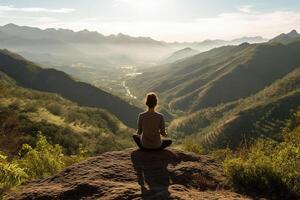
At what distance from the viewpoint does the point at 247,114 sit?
16100cm

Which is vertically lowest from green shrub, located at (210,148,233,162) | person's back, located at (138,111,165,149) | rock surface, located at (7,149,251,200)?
green shrub, located at (210,148,233,162)

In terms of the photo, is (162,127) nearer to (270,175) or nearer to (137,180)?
(137,180)

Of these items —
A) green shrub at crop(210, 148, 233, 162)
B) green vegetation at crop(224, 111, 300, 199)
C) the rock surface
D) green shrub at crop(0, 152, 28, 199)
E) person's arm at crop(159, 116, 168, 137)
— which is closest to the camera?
the rock surface

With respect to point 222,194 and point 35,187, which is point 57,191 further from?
point 222,194

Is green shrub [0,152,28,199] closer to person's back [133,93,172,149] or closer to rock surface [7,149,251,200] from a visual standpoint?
rock surface [7,149,251,200]

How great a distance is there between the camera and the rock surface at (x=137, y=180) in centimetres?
959

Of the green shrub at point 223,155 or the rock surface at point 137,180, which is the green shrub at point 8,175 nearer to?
the rock surface at point 137,180

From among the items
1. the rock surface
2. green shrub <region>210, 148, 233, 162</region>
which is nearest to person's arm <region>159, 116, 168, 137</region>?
the rock surface

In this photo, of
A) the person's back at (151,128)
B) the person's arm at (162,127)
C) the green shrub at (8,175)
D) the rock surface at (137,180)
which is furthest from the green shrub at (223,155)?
the green shrub at (8,175)

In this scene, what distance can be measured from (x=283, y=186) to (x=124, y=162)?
475 cm

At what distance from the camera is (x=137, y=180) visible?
414 inches

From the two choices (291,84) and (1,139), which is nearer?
(1,139)

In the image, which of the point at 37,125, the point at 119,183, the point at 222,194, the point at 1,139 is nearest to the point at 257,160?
the point at 222,194

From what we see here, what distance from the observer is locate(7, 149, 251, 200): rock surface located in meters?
9.59
